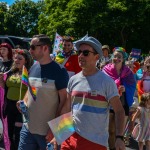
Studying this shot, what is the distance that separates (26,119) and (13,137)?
5.64ft

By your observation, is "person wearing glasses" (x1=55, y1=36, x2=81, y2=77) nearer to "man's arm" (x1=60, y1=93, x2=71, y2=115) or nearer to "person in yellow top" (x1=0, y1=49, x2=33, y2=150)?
"person in yellow top" (x1=0, y1=49, x2=33, y2=150)

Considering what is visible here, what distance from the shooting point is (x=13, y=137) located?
18.0ft

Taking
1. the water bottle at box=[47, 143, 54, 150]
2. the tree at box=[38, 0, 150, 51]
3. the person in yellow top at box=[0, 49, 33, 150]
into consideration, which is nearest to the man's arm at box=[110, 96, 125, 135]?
the water bottle at box=[47, 143, 54, 150]

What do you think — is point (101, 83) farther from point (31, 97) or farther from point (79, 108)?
point (31, 97)

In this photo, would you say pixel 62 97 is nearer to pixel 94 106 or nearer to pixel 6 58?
pixel 94 106

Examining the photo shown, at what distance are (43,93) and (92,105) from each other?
68cm

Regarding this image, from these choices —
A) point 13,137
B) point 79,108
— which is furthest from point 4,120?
point 79,108

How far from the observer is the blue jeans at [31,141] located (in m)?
3.84

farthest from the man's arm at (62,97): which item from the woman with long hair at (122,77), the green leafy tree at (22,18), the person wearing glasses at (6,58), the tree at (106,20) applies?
the green leafy tree at (22,18)

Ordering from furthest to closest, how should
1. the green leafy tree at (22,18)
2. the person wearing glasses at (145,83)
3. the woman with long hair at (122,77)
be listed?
1. the green leafy tree at (22,18)
2. the person wearing glasses at (145,83)
3. the woman with long hair at (122,77)

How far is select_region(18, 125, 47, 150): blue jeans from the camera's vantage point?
3842mm

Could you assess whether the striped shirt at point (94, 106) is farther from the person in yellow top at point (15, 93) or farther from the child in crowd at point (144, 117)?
the child in crowd at point (144, 117)

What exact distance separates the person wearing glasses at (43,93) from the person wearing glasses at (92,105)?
1.32 ft

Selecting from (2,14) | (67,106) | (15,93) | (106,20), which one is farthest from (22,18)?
(67,106)
